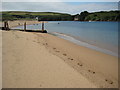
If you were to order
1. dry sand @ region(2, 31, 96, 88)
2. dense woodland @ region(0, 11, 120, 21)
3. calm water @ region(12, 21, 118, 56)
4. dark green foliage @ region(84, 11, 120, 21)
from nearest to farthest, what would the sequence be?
dry sand @ region(2, 31, 96, 88) → calm water @ region(12, 21, 118, 56) → dark green foliage @ region(84, 11, 120, 21) → dense woodland @ region(0, 11, 120, 21)

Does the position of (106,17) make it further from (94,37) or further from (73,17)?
(94,37)

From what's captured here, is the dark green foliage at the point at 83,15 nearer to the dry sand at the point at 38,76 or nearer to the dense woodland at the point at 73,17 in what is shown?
the dense woodland at the point at 73,17

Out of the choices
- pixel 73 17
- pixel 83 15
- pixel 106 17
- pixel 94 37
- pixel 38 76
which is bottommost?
pixel 38 76

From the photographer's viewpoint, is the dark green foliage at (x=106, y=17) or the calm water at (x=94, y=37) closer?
the calm water at (x=94, y=37)

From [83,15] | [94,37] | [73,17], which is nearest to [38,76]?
[94,37]

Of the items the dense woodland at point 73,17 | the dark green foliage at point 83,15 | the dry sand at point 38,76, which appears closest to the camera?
the dry sand at point 38,76

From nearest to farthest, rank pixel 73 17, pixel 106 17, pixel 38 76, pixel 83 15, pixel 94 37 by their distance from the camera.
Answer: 1. pixel 38 76
2. pixel 94 37
3. pixel 106 17
4. pixel 83 15
5. pixel 73 17

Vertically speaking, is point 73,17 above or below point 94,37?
above

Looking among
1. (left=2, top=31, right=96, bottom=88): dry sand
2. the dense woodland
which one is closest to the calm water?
(left=2, top=31, right=96, bottom=88): dry sand

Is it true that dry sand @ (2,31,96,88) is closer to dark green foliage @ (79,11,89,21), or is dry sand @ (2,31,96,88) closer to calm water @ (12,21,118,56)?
calm water @ (12,21,118,56)

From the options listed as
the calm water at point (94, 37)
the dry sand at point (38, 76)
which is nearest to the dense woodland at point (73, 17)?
the calm water at point (94, 37)

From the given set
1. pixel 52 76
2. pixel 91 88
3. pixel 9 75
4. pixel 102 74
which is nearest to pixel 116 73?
pixel 102 74

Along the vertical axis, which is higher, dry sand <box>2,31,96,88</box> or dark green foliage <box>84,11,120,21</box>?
dark green foliage <box>84,11,120,21</box>

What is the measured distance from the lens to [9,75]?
5.48 m
